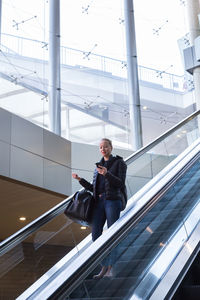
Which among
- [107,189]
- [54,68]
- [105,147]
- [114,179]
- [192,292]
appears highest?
[105,147]

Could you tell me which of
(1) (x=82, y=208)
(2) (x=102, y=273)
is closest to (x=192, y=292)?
(2) (x=102, y=273)

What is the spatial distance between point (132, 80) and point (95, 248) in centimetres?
1341

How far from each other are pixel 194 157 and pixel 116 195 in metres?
1.60

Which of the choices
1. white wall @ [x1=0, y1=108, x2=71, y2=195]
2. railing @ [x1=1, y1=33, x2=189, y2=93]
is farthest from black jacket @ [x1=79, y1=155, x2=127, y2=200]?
railing @ [x1=1, y1=33, x2=189, y2=93]

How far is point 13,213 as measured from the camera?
12492 millimetres

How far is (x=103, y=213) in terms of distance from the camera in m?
4.93

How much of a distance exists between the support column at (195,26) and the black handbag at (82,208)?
11761mm

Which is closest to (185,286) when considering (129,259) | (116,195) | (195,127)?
(129,259)

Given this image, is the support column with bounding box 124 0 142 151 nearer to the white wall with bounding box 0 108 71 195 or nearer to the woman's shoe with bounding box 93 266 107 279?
the white wall with bounding box 0 108 71 195

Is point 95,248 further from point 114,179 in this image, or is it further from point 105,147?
point 105,147

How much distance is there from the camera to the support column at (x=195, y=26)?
16.1 m

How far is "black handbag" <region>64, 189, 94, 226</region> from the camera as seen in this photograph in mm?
4926

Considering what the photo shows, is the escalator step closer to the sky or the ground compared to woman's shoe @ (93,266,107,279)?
closer to the ground

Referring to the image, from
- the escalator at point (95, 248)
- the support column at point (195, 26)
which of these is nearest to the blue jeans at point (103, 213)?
the escalator at point (95, 248)
